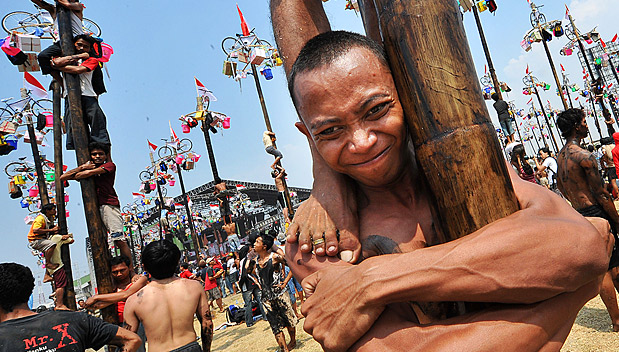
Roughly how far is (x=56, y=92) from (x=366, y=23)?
6.55 m

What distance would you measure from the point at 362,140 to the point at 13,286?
4110 millimetres

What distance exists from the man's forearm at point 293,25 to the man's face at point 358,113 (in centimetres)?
39

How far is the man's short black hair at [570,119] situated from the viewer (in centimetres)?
509

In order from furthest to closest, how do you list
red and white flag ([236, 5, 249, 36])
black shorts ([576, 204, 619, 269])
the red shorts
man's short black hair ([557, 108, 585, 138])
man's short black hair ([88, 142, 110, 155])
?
red and white flag ([236, 5, 249, 36]), the red shorts, man's short black hair ([557, 108, 585, 138]), black shorts ([576, 204, 619, 269]), man's short black hair ([88, 142, 110, 155])

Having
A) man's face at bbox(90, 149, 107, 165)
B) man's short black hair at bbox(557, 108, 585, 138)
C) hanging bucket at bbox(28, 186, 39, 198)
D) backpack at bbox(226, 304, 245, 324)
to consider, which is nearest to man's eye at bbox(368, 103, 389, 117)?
man's face at bbox(90, 149, 107, 165)

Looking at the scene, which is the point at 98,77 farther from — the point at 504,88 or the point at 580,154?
the point at 504,88

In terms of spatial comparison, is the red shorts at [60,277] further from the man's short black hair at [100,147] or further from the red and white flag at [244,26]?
the red and white flag at [244,26]

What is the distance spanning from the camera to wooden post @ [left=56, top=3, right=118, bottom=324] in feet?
11.2

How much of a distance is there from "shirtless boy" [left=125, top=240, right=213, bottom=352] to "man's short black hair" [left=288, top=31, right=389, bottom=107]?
14.7ft

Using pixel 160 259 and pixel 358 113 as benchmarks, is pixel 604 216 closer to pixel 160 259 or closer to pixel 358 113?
pixel 358 113

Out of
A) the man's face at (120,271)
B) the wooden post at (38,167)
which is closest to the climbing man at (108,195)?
the man's face at (120,271)

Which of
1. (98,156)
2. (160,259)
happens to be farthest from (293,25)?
(160,259)

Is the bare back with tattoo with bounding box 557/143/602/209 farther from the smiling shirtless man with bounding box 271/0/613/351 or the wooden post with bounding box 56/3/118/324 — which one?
the wooden post with bounding box 56/3/118/324

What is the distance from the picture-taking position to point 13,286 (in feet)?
11.6
